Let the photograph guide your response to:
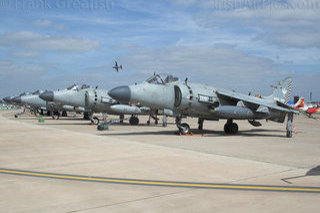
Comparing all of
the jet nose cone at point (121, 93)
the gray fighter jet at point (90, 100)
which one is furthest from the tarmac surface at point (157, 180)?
the gray fighter jet at point (90, 100)

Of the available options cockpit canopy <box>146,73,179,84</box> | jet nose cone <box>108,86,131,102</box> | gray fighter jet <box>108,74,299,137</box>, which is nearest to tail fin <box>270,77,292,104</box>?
gray fighter jet <box>108,74,299,137</box>

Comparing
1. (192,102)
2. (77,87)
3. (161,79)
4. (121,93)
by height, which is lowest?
(192,102)

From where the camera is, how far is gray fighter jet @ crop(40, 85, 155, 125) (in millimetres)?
23688

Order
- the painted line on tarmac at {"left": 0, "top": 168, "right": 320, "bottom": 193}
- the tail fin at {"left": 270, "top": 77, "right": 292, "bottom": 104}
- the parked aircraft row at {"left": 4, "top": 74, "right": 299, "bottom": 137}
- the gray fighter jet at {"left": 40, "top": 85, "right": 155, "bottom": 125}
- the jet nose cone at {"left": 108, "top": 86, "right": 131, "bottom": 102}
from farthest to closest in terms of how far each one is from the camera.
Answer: the gray fighter jet at {"left": 40, "top": 85, "right": 155, "bottom": 125} → the tail fin at {"left": 270, "top": 77, "right": 292, "bottom": 104} → the parked aircraft row at {"left": 4, "top": 74, "right": 299, "bottom": 137} → the jet nose cone at {"left": 108, "top": 86, "right": 131, "bottom": 102} → the painted line on tarmac at {"left": 0, "top": 168, "right": 320, "bottom": 193}

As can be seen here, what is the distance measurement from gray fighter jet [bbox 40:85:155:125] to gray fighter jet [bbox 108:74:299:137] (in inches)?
322

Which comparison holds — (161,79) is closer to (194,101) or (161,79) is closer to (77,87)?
(194,101)

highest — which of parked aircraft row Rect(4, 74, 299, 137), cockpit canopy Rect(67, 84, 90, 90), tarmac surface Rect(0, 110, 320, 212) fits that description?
cockpit canopy Rect(67, 84, 90, 90)

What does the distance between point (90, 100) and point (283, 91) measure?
13492mm

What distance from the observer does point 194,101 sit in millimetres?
→ 15539

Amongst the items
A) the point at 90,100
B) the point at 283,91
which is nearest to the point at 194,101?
the point at 283,91

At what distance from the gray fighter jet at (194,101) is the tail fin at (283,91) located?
3280 mm

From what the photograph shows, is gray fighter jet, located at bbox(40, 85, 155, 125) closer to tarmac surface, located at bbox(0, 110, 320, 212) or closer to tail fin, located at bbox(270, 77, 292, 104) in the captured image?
tail fin, located at bbox(270, 77, 292, 104)

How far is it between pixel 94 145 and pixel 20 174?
4.91 m

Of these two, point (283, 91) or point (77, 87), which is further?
point (77, 87)
